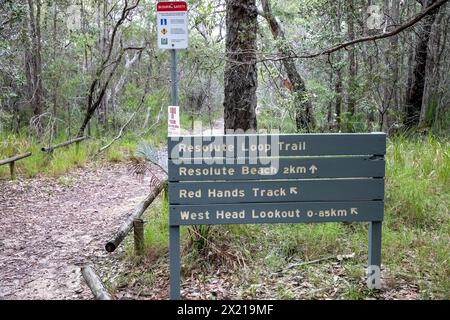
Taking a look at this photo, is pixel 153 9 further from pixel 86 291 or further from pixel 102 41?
pixel 86 291

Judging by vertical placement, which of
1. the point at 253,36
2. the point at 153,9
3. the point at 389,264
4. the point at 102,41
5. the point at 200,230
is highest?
the point at 153,9

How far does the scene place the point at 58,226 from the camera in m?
6.39

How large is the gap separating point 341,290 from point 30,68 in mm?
10797

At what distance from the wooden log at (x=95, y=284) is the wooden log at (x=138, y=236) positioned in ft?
1.86

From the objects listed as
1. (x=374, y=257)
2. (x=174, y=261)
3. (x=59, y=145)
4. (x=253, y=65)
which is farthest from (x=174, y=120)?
(x=59, y=145)

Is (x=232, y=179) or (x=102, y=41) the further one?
(x=102, y=41)

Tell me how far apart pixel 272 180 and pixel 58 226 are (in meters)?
4.11

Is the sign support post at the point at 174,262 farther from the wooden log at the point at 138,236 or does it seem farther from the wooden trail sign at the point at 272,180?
the wooden log at the point at 138,236

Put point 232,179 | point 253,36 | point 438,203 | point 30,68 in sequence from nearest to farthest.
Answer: point 232,179, point 438,203, point 253,36, point 30,68

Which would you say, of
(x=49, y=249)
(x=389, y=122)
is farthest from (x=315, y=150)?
(x=389, y=122)

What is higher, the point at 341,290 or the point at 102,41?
the point at 102,41

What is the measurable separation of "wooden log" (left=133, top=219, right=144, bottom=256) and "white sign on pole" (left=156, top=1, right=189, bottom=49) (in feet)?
6.31

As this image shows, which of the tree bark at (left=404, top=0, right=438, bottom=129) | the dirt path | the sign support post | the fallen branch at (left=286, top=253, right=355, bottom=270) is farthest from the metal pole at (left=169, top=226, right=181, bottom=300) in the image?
the tree bark at (left=404, top=0, right=438, bottom=129)

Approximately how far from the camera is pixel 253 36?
6145mm
